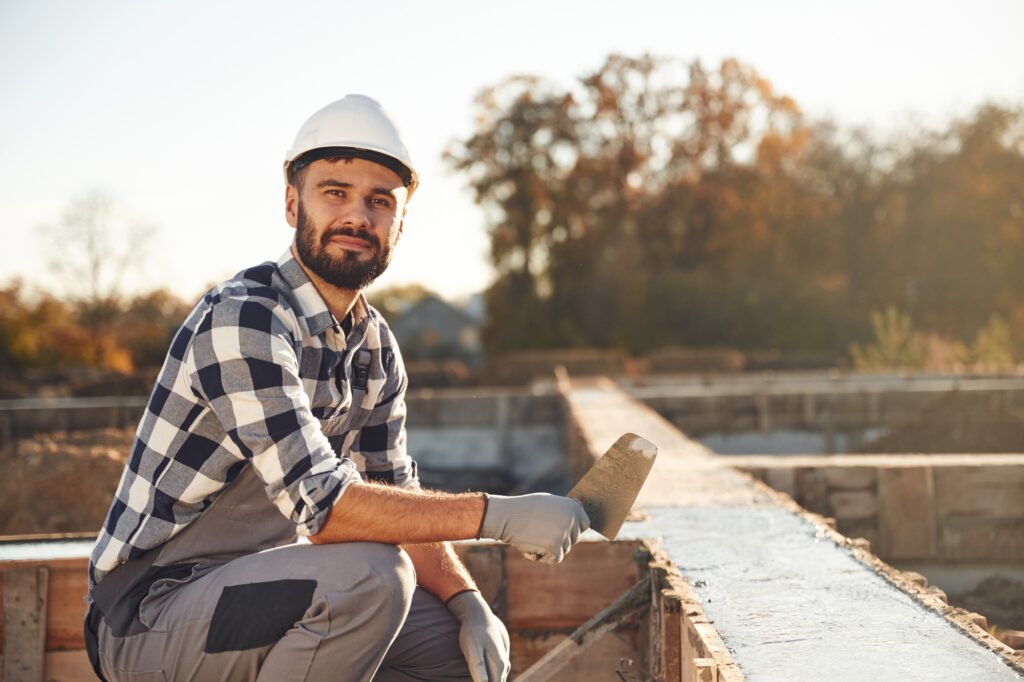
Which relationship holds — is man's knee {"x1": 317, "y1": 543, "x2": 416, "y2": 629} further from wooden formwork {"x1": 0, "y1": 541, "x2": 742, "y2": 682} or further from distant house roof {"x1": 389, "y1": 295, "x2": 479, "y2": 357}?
distant house roof {"x1": 389, "y1": 295, "x2": 479, "y2": 357}

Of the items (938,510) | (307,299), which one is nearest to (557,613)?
(307,299)

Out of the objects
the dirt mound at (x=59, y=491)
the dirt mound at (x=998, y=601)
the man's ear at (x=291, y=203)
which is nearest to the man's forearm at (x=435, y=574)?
the man's ear at (x=291, y=203)

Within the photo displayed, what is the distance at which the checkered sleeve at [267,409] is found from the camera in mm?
2270

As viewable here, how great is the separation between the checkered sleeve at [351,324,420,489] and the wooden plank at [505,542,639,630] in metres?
0.93

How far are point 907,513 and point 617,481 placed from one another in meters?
3.50

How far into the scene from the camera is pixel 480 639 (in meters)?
2.62

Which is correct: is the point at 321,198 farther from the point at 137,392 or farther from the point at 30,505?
the point at 137,392

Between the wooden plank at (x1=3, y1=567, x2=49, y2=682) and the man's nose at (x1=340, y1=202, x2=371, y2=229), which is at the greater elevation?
the man's nose at (x1=340, y1=202, x2=371, y2=229)

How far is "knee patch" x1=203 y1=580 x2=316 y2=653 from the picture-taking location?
7.47ft

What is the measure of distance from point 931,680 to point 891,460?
13.2ft

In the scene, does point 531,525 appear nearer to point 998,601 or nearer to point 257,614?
point 257,614

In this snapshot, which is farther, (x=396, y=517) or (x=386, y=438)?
(x=386, y=438)

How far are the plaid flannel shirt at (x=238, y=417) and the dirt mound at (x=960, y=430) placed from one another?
8.55 meters

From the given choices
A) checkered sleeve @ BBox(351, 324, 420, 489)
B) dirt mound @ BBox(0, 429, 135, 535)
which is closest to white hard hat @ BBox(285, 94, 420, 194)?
checkered sleeve @ BBox(351, 324, 420, 489)
